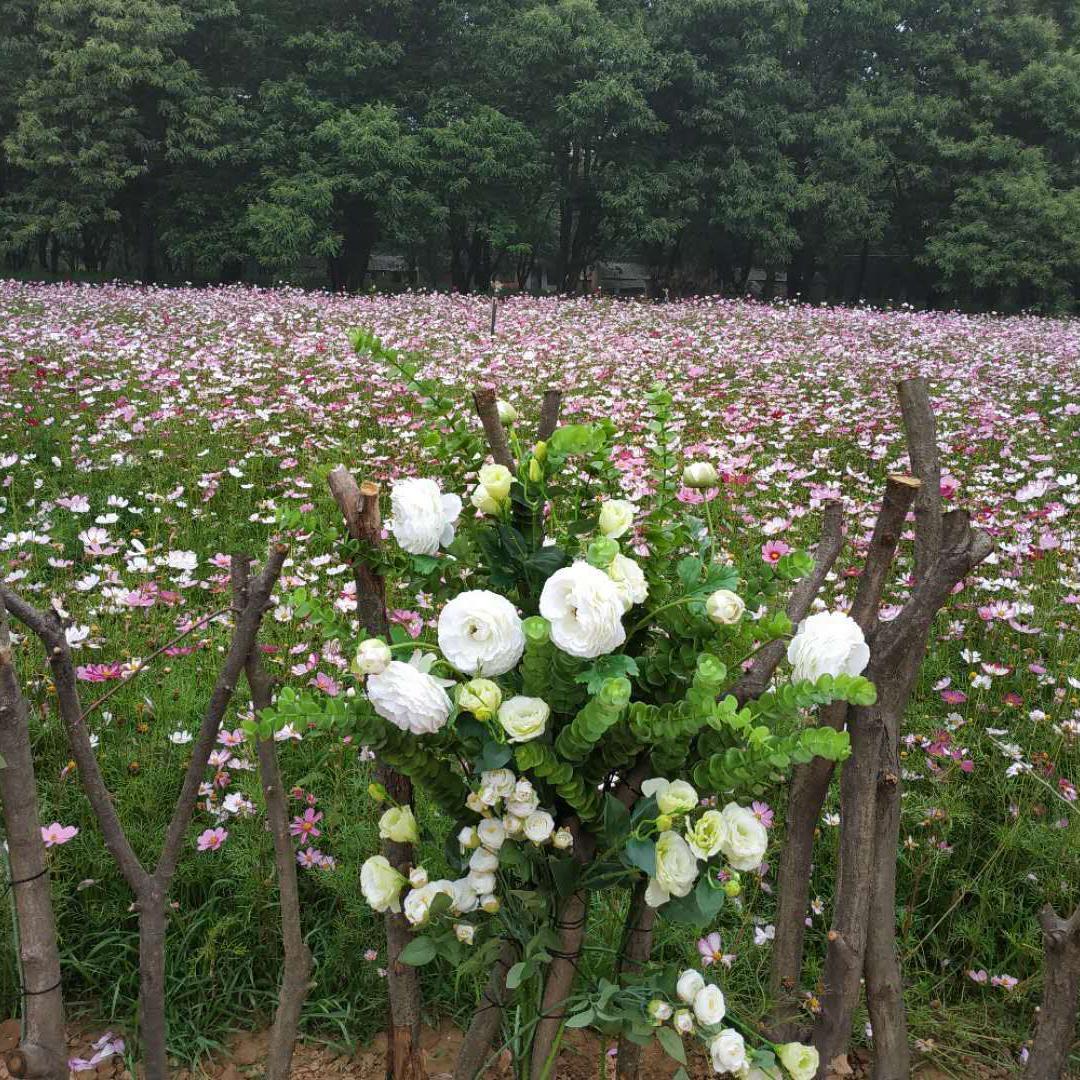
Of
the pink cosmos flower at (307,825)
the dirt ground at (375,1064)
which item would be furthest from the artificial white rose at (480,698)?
the pink cosmos flower at (307,825)

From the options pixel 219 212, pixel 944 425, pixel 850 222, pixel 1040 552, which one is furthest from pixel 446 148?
pixel 1040 552

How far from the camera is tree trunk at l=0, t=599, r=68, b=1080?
1.15 meters

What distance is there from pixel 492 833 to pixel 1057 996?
0.84 m

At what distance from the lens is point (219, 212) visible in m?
21.1

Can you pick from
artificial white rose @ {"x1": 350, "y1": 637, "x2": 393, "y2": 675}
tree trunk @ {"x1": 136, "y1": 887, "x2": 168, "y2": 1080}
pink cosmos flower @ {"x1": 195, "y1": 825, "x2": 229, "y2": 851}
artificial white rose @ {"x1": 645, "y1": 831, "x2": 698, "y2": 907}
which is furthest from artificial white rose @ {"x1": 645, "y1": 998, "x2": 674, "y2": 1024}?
pink cosmos flower @ {"x1": 195, "y1": 825, "x2": 229, "y2": 851}

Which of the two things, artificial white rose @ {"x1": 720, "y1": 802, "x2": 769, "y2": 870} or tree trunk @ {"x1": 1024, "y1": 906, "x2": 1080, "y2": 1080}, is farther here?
tree trunk @ {"x1": 1024, "y1": 906, "x2": 1080, "y2": 1080}

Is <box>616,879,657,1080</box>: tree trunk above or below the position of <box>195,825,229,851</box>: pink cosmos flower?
above

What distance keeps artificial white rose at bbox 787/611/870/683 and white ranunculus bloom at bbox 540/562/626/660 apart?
0.69 feet

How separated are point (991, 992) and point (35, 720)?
244cm

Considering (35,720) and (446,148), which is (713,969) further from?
(446,148)

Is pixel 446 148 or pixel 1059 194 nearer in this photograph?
pixel 446 148

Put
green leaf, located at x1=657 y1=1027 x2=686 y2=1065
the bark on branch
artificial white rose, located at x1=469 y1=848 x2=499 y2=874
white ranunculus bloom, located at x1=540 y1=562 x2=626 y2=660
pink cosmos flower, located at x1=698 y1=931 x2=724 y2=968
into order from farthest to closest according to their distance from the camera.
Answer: pink cosmos flower, located at x1=698 y1=931 x2=724 y2=968, the bark on branch, artificial white rose, located at x1=469 y1=848 x2=499 y2=874, green leaf, located at x1=657 y1=1027 x2=686 y2=1065, white ranunculus bloom, located at x1=540 y1=562 x2=626 y2=660

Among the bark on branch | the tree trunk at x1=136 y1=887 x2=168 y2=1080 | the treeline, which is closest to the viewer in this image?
the bark on branch

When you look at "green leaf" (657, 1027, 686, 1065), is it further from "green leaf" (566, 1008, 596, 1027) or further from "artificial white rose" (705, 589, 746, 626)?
"artificial white rose" (705, 589, 746, 626)
